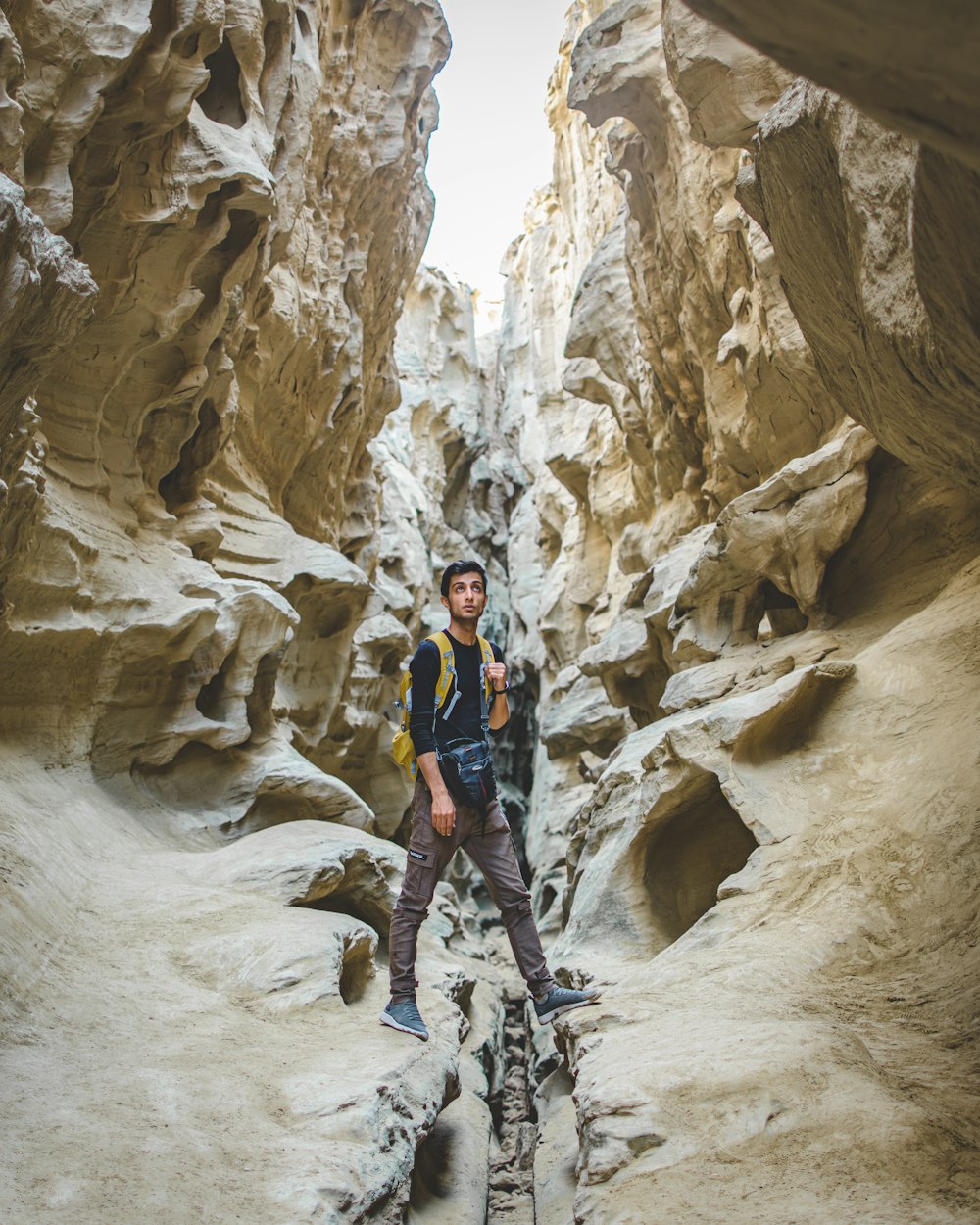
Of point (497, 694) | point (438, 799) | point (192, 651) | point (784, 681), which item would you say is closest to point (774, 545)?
point (784, 681)

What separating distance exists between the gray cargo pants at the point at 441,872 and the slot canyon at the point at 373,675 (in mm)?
419

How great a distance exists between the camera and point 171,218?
8.12m

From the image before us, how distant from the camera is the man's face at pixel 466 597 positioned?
5.06m

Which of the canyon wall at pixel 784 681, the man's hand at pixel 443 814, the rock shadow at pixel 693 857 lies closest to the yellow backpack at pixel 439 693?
the man's hand at pixel 443 814

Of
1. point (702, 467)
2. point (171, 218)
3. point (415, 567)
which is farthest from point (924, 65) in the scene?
point (415, 567)

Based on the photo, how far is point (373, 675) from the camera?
17.8m

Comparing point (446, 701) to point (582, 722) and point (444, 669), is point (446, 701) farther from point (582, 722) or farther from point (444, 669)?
point (582, 722)

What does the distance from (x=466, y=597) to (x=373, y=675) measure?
512 inches

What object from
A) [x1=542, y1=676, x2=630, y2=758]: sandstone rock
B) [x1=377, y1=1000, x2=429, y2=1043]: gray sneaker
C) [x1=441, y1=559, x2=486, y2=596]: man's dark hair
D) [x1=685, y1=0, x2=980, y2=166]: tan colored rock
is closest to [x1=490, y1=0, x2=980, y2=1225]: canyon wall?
[x1=685, y1=0, x2=980, y2=166]: tan colored rock

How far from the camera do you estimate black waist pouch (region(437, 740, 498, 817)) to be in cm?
486

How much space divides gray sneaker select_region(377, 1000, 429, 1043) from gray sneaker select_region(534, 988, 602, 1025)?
669 mm

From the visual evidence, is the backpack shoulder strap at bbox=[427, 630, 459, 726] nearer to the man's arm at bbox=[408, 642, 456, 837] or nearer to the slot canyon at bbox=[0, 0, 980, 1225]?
the man's arm at bbox=[408, 642, 456, 837]

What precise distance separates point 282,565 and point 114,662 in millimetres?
4858

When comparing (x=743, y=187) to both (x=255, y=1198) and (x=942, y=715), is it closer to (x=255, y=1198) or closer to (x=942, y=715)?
(x=942, y=715)
